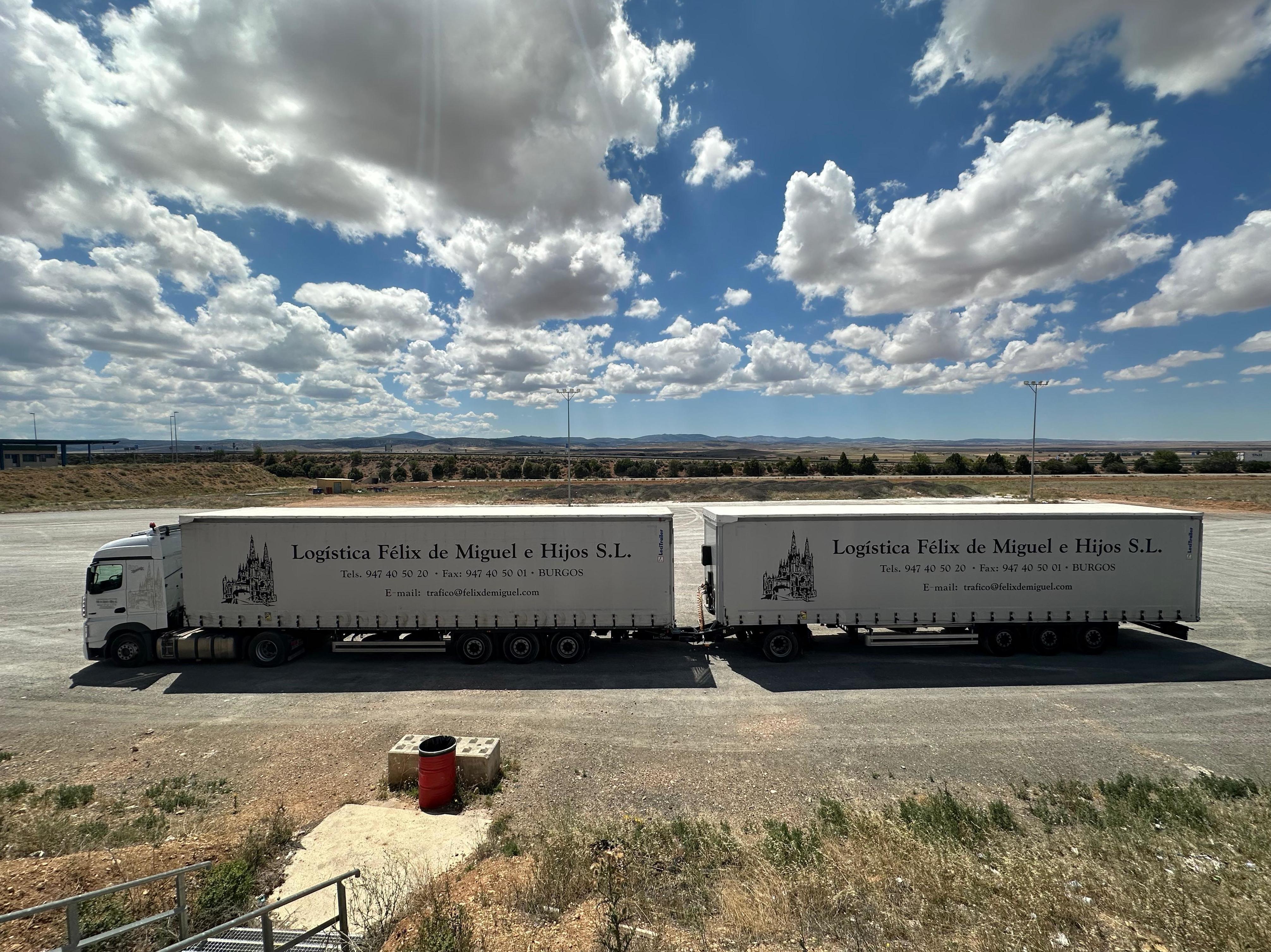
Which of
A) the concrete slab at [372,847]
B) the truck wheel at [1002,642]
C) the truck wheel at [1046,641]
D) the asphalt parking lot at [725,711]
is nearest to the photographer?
the concrete slab at [372,847]

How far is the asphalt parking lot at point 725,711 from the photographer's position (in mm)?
10578

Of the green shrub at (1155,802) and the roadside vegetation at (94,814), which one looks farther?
the green shrub at (1155,802)

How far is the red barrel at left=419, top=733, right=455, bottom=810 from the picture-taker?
9320mm

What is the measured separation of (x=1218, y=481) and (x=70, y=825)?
103 meters

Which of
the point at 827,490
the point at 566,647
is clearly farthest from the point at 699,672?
the point at 827,490

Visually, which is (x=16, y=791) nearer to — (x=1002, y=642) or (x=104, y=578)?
(x=104, y=578)

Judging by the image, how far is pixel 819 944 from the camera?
20.0 feet

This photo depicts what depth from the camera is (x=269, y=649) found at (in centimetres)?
1588

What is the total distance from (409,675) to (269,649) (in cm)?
420

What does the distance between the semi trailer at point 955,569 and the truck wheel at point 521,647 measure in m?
5.21

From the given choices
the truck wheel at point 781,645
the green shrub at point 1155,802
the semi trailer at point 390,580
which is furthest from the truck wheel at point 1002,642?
the semi trailer at point 390,580

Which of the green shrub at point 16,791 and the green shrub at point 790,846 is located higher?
the green shrub at point 790,846

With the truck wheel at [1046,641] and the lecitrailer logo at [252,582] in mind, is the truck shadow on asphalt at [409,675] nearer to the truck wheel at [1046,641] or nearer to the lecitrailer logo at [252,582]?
the lecitrailer logo at [252,582]

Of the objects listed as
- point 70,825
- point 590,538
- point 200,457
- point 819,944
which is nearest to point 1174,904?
point 819,944
